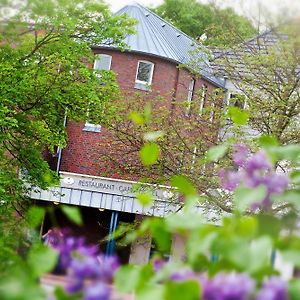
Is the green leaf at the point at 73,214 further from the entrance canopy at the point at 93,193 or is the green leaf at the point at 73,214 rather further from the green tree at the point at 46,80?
the entrance canopy at the point at 93,193

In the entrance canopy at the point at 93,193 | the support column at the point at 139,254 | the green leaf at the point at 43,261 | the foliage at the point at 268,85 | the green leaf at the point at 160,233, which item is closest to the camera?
the green leaf at the point at 43,261

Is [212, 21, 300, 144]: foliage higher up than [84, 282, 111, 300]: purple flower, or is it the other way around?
[212, 21, 300, 144]: foliage

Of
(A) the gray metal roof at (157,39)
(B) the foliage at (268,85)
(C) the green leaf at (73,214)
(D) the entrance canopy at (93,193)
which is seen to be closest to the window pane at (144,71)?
(A) the gray metal roof at (157,39)

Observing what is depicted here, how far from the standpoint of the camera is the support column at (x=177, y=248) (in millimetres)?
1322

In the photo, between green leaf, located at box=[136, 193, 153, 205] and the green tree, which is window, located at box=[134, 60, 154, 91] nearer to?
the green tree

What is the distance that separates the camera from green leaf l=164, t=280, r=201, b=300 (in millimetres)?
1035

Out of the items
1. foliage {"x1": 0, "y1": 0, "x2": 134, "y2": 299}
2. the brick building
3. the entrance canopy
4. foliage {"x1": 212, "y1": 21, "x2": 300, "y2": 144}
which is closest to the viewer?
foliage {"x1": 212, "y1": 21, "x2": 300, "y2": 144}

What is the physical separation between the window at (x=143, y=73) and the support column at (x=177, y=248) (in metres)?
19.4

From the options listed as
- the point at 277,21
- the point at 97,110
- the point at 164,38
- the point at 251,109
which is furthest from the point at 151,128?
the point at 164,38

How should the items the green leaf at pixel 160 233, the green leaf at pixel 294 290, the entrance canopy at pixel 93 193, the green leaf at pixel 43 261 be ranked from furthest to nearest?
the entrance canopy at pixel 93 193 < the green leaf at pixel 160 233 < the green leaf at pixel 43 261 < the green leaf at pixel 294 290

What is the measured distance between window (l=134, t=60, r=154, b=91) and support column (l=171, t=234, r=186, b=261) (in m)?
→ 19.4

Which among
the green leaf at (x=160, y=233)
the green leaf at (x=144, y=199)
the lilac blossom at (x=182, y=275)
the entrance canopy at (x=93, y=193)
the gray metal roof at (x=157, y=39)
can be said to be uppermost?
the gray metal roof at (x=157, y=39)

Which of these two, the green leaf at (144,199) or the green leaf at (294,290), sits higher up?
the green leaf at (144,199)

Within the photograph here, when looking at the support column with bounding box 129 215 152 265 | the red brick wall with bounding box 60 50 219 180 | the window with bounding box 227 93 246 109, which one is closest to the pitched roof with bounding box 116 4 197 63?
the red brick wall with bounding box 60 50 219 180
